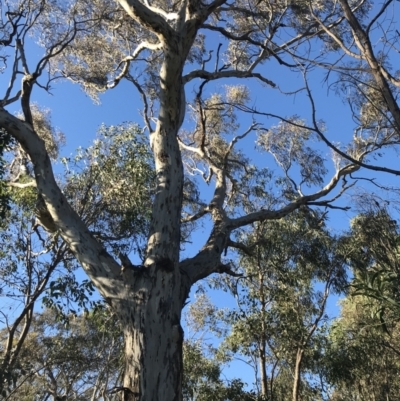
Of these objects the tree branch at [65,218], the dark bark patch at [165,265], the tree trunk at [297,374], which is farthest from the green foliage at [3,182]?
the tree trunk at [297,374]

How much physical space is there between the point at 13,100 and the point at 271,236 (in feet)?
16.0

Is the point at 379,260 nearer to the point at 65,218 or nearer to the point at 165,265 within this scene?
the point at 165,265

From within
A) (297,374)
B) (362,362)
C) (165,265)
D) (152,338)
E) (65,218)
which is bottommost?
(152,338)

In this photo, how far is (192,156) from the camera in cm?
937

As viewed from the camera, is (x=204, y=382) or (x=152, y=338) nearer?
(x=152, y=338)

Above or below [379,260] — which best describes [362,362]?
above

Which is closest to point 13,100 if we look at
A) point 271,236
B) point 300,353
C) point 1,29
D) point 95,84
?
point 1,29

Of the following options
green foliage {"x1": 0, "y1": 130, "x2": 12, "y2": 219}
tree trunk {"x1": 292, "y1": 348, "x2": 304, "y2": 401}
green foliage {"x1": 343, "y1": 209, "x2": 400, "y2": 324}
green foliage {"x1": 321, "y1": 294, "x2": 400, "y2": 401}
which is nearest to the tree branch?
green foliage {"x1": 0, "y1": 130, "x2": 12, "y2": 219}

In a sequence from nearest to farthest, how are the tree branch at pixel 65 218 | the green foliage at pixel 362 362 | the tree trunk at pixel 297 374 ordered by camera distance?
the tree branch at pixel 65 218
the tree trunk at pixel 297 374
the green foliage at pixel 362 362

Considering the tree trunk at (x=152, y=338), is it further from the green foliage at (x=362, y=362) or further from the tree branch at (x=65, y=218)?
the green foliage at (x=362, y=362)

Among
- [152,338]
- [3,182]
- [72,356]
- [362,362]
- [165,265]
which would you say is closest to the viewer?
[152,338]

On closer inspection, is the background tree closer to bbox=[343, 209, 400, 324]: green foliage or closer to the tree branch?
bbox=[343, 209, 400, 324]: green foliage

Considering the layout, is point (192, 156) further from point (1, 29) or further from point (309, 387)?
point (309, 387)

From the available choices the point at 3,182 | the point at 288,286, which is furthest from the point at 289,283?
the point at 3,182
